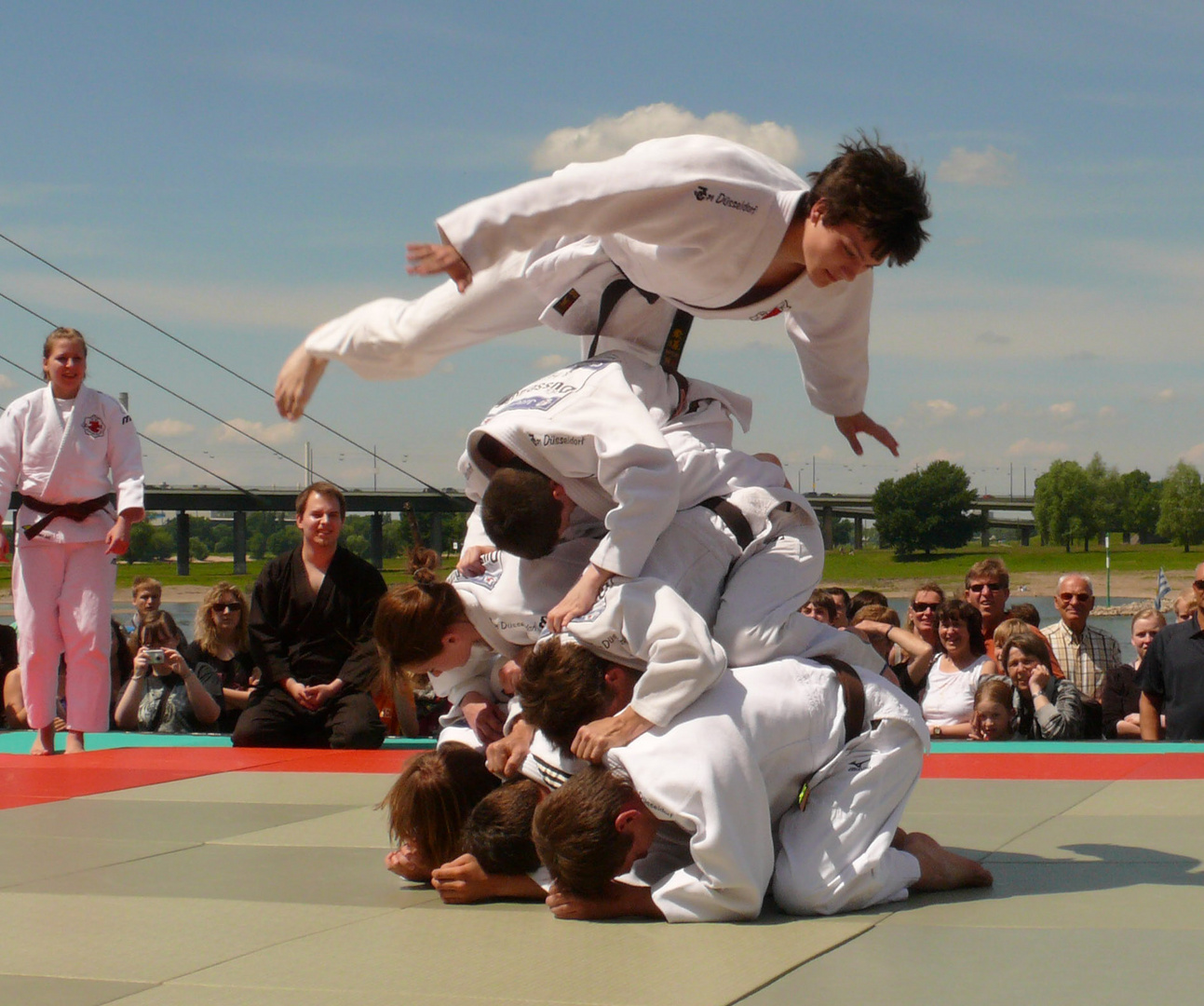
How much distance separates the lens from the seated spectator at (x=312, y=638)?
273 inches

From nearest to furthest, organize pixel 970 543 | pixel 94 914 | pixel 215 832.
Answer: pixel 94 914, pixel 215 832, pixel 970 543

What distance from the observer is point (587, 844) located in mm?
2893

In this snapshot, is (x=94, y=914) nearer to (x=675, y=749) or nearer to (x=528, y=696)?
(x=528, y=696)

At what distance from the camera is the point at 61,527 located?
6.39 metres

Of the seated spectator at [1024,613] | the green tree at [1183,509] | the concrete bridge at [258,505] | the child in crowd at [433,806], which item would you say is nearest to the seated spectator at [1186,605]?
the seated spectator at [1024,613]

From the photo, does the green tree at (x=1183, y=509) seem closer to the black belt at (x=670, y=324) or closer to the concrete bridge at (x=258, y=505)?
the concrete bridge at (x=258, y=505)

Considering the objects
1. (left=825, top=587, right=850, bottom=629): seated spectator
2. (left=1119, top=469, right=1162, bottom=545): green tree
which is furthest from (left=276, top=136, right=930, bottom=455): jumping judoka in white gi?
(left=1119, top=469, right=1162, bottom=545): green tree

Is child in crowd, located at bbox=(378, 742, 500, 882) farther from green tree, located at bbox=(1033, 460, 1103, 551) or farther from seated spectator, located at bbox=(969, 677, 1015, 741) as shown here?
green tree, located at bbox=(1033, 460, 1103, 551)

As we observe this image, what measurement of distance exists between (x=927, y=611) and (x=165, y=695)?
180 inches

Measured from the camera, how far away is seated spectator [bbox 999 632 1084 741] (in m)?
6.82

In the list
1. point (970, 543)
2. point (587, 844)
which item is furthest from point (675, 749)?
point (970, 543)

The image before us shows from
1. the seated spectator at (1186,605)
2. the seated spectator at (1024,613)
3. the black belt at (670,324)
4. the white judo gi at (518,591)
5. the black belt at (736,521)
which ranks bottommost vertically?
the seated spectator at (1024,613)

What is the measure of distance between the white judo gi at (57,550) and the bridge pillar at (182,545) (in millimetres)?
25757

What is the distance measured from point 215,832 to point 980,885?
243 centimetres
